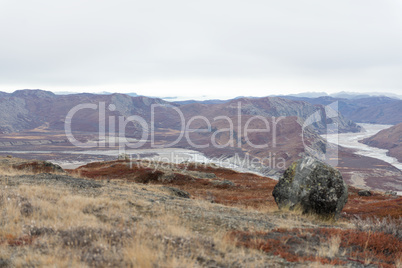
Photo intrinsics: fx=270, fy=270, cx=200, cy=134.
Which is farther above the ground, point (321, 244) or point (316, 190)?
point (316, 190)

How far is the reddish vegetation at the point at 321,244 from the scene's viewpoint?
7594mm

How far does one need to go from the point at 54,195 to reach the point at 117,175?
28915 mm

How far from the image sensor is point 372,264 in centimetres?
744

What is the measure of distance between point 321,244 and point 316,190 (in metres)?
6.73

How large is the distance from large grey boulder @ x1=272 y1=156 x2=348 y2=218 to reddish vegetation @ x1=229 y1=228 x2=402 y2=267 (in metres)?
4.61

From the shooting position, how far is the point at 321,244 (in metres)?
8.71

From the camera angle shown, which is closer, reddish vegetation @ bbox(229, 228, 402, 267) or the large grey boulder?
reddish vegetation @ bbox(229, 228, 402, 267)

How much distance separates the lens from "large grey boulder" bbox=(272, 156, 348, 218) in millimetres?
14727

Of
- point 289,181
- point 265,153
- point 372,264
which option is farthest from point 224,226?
point 265,153

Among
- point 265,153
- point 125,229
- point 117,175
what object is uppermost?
point 125,229

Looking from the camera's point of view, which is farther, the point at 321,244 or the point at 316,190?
the point at 316,190

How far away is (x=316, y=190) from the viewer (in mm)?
14945

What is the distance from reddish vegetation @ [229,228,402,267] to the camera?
759cm

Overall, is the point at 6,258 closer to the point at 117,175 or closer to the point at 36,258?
Result: the point at 36,258
